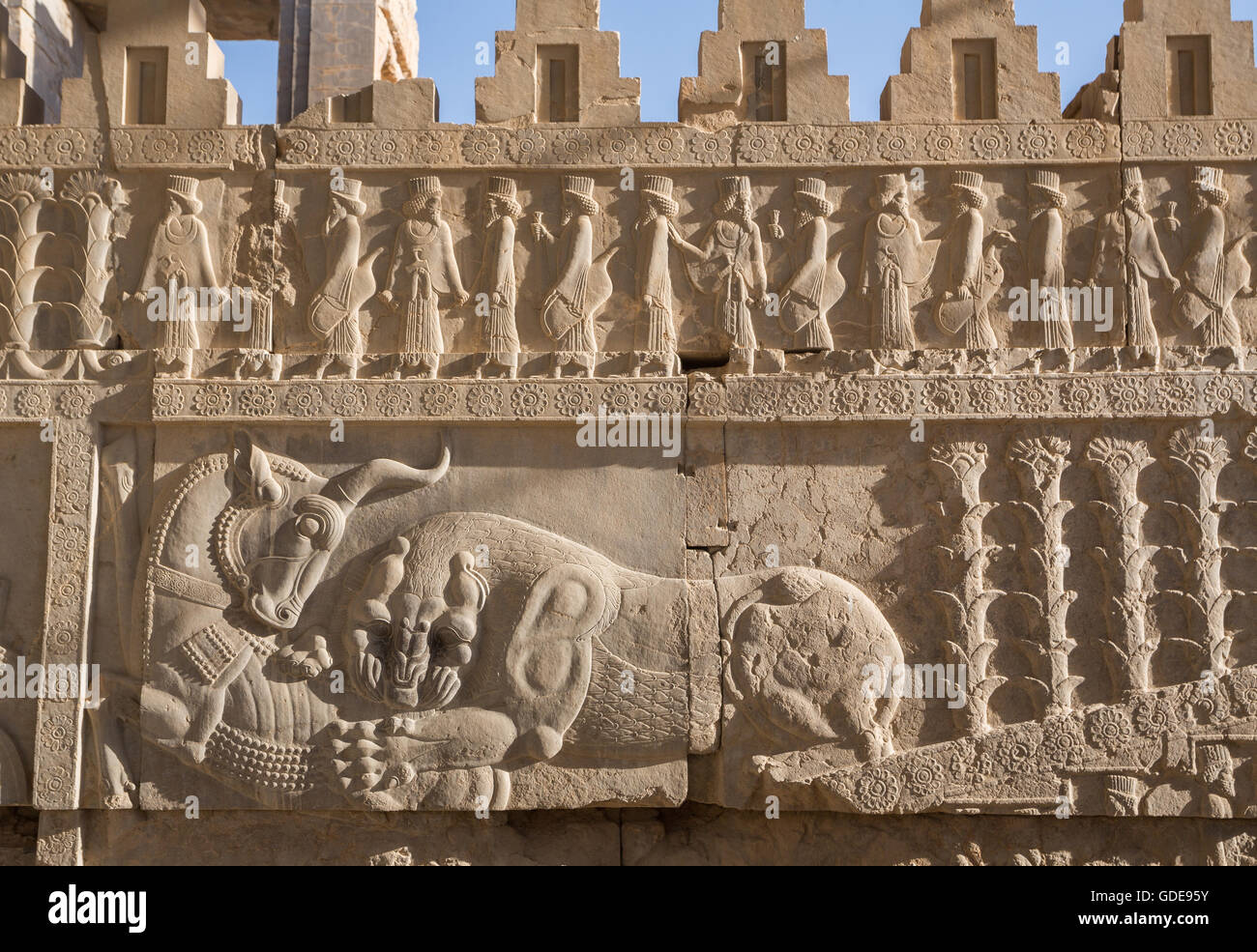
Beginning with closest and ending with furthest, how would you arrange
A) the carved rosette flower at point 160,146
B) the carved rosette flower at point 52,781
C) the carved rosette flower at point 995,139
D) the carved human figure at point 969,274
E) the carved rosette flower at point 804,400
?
the carved rosette flower at point 52,781
the carved rosette flower at point 804,400
the carved human figure at point 969,274
the carved rosette flower at point 995,139
the carved rosette flower at point 160,146

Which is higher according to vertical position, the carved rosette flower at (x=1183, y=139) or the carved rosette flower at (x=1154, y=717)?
the carved rosette flower at (x=1183, y=139)

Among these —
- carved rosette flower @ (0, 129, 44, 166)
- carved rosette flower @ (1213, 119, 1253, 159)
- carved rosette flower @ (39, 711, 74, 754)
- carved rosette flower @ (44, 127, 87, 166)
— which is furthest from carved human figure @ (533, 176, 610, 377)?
carved rosette flower @ (1213, 119, 1253, 159)

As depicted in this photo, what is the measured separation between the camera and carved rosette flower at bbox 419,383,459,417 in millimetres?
5551

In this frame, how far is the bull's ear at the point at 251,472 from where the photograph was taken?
5.50 meters

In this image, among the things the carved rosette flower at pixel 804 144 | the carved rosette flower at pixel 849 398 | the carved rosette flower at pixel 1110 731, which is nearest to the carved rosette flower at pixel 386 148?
the carved rosette flower at pixel 804 144

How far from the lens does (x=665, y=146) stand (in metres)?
5.78

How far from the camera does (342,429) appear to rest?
5.58 m

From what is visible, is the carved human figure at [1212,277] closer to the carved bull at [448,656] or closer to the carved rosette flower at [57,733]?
the carved bull at [448,656]

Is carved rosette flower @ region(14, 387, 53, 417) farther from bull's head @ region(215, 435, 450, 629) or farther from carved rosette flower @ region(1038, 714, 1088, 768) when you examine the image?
carved rosette flower @ region(1038, 714, 1088, 768)

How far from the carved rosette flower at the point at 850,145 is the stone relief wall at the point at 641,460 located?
0.03m

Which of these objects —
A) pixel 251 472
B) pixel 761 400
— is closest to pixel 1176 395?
pixel 761 400
